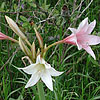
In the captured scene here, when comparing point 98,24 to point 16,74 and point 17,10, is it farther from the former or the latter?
point 16,74

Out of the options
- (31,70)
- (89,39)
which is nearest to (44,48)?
(31,70)

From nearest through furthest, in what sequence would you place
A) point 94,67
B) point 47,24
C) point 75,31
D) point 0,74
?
point 75,31, point 0,74, point 94,67, point 47,24

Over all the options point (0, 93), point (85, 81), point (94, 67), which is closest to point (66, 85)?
point (85, 81)

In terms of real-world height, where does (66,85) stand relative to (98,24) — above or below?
below

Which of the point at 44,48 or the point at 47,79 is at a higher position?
the point at 44,48

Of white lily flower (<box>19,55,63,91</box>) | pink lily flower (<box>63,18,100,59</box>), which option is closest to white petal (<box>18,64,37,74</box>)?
white lily flower (<box>19,55,63,91</box>)

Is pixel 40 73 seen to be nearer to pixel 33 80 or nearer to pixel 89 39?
pixel 33 80
